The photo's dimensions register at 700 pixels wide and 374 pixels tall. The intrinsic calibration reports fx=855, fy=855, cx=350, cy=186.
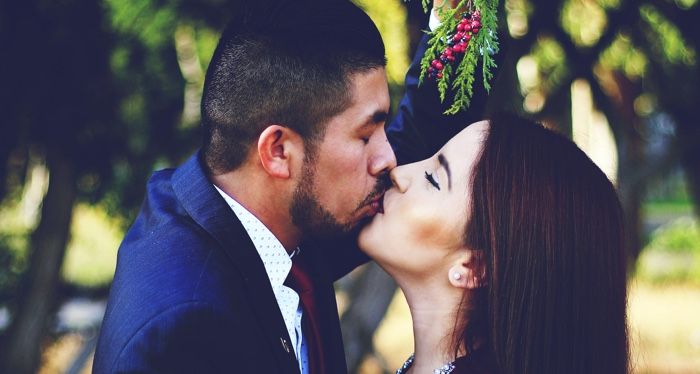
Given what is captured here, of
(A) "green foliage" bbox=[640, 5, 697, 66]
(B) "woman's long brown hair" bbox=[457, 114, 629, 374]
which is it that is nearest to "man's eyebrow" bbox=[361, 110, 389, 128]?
(B) "woman's long brown hair" bbox=[457, 114, 629, 374]

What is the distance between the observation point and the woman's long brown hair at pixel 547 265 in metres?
2.75

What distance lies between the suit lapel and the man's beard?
295 mm

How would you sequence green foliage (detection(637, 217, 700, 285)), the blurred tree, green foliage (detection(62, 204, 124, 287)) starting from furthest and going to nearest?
green foliage (detection(637, 217, 700, 285))
green foliage (detection(62, 204, 124, 287))
the blurred tree

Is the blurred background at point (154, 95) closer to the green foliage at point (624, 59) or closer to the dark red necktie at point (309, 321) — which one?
the green foliage at point (624, 59)

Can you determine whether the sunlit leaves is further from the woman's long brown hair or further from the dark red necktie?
the dark red necktie

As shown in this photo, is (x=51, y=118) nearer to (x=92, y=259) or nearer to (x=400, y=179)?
(x=400, y=179)

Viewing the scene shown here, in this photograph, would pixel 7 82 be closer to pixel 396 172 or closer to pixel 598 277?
pixel 396 172

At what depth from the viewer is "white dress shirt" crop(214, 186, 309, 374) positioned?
285 cm

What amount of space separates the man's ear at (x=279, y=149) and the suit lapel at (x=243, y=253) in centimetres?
21

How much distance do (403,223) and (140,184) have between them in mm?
3916

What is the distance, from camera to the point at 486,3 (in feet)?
8.05

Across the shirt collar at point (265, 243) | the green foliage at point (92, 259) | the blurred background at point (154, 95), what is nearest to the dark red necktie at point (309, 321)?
the shirt collar at point (265, 243)

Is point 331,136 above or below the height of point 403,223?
above

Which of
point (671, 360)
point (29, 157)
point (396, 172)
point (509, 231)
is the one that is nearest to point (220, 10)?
point (29, 157)
